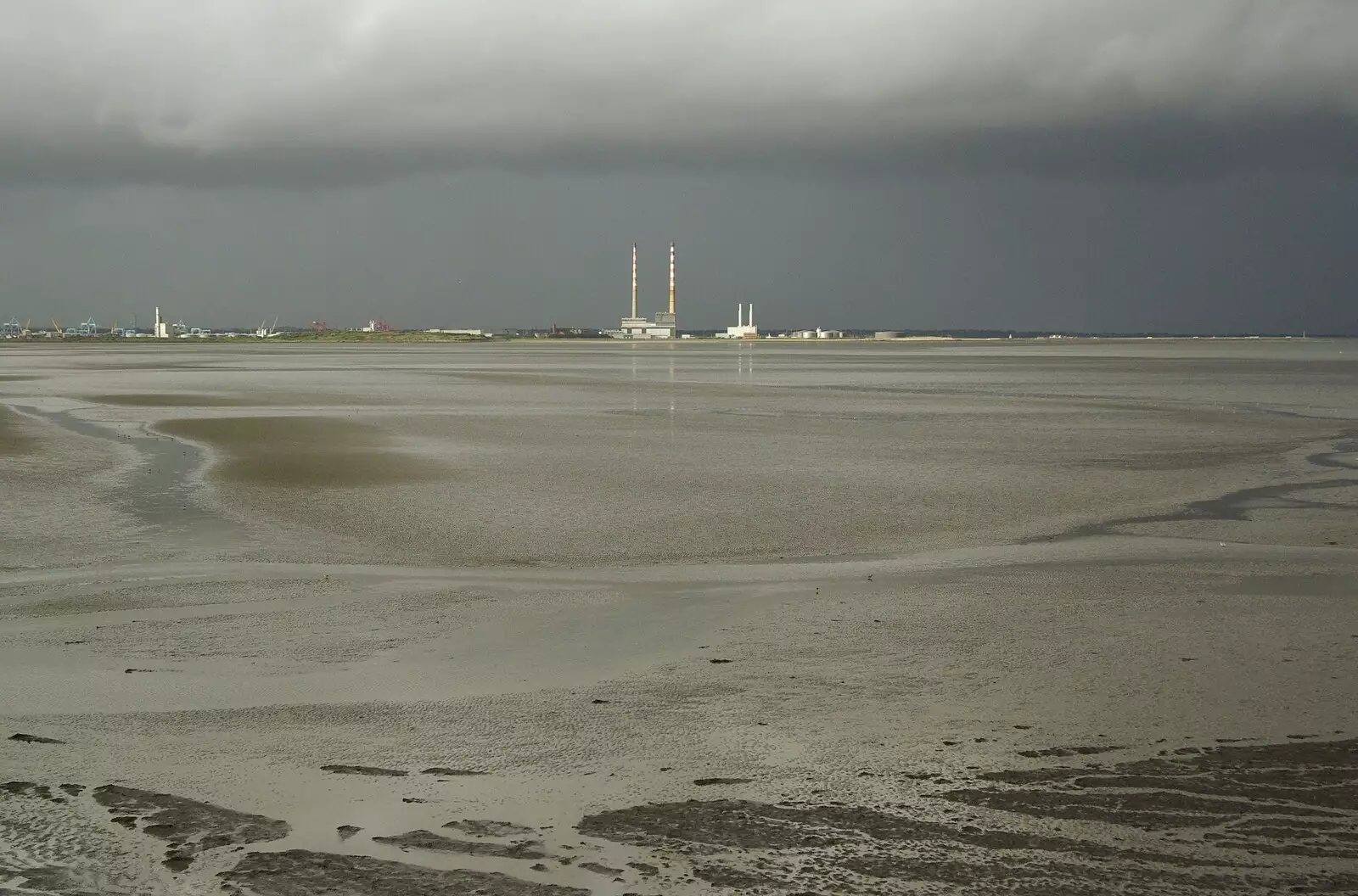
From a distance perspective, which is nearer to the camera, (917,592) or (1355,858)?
(1355,858)

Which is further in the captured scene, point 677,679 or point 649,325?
point 649,325

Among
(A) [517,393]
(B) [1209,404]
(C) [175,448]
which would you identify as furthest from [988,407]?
(C) [175,448]

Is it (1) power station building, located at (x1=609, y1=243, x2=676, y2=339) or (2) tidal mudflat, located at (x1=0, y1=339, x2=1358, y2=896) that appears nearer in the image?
(2) tidal mudflat, located at (x1=0, y1=339, x2=1358, y2=896)

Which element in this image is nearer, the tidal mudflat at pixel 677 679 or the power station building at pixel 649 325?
the tidal mudflat at pixel 677 679

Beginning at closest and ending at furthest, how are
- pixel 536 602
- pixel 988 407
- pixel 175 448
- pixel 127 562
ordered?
pixel 536 602, pixel 127 562, pixel 175 448, pixel 988 407

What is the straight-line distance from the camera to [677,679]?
7023mm

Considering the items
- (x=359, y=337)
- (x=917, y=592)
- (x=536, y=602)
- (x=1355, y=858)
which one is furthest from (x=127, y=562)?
(x=359, y=337)

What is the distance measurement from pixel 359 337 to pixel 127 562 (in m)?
179

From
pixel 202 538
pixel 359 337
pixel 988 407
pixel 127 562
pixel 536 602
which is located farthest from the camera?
pixel 359 337

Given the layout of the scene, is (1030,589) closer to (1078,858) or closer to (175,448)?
(1078,858)

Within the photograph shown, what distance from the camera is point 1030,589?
375 inches

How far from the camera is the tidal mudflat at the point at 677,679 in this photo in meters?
4.54

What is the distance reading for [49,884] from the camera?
4.25 metres

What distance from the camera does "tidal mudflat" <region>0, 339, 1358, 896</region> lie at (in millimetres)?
4543
